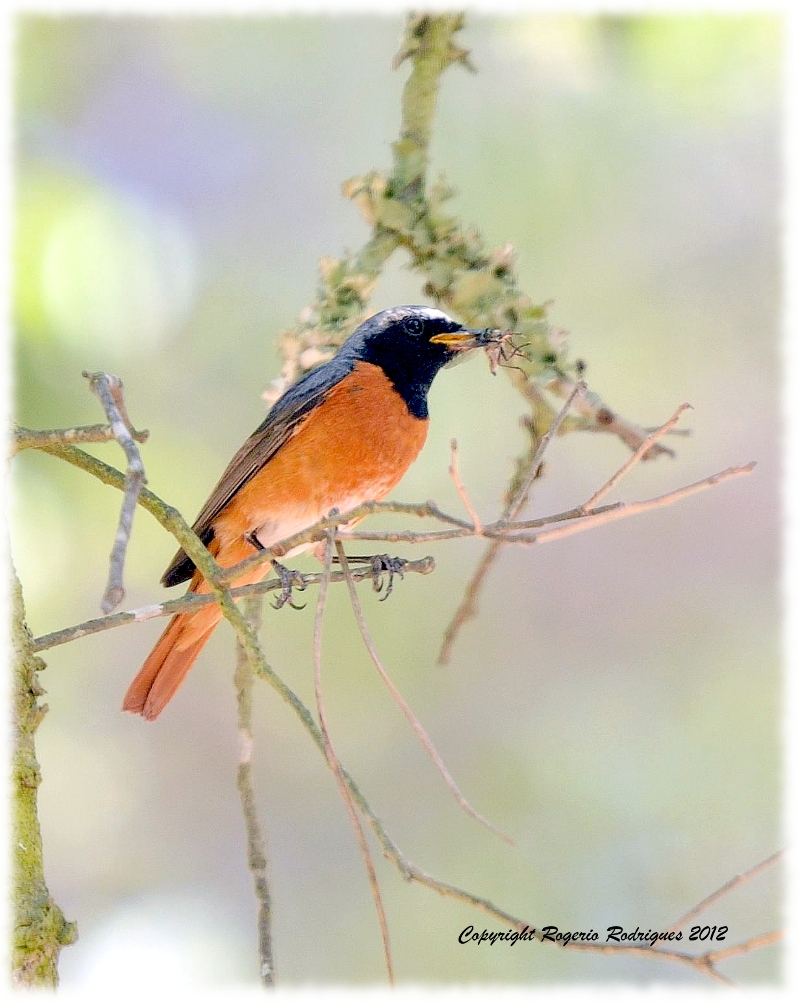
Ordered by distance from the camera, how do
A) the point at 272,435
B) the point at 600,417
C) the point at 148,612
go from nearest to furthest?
the point at 148,612 < the point at 600,417 < the point at 272,435

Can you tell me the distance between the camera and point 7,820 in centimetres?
233

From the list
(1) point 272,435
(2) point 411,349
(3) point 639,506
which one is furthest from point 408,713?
(2) point 411,349

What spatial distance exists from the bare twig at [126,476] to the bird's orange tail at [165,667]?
2.38 meters

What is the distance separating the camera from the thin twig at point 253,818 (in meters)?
2.59

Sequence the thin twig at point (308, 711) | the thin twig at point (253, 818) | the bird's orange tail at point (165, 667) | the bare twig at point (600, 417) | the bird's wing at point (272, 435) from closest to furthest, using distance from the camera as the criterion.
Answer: the thin twig at point (308, 711), the thin twig at point (253, 818), the bare twig at point (600, 417), the bird's orange tail at point (165, 667), the bird's wing at point (272, 435)

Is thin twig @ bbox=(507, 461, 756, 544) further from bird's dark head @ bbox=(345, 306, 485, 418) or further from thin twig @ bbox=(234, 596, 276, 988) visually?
bird's dark head @ bbox=(345, 306, 485, 418)

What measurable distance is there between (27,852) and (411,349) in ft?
9.88

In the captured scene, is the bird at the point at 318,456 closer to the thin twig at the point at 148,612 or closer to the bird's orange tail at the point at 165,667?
the bird's orange tail at the point at 165,667

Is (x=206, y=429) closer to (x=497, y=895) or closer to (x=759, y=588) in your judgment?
(x=497, y=895)

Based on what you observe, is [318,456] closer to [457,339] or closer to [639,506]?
[457,339]

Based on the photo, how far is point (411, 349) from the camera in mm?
4887

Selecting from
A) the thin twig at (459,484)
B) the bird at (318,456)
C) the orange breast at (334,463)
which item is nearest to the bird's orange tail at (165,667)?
the bird at (318,456)

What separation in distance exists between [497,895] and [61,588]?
8.65ft

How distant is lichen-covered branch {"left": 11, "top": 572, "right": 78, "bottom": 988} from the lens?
7.36 ft
